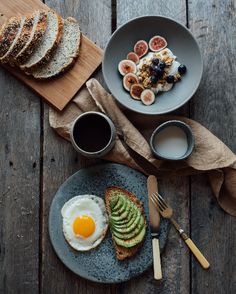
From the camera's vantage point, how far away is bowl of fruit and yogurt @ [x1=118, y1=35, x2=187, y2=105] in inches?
94.0

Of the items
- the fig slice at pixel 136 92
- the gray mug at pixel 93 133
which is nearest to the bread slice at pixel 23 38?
the gray mug at pixel 93 133

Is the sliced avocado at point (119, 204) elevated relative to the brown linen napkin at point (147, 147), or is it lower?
lower

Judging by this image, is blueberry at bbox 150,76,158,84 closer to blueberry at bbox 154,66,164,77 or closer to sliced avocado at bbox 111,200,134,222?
blueberry at bbox 154,66,164,77

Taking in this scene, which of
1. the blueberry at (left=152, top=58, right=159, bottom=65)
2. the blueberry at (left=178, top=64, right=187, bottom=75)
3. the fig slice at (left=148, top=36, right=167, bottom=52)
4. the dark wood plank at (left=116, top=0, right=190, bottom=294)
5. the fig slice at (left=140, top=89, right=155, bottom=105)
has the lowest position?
the dark wood plank at (left=116, top=0, right=190, bottom=294)

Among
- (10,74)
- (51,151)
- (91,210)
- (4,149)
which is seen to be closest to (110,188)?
(91,210)

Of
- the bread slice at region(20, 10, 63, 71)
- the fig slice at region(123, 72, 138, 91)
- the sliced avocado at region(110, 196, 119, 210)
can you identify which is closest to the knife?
the sliced avocado at region(110, 196, 119, 210)

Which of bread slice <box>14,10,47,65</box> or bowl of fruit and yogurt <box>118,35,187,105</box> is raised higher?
bread slice <box>14,10,47,65</box>

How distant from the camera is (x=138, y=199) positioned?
2.36 metres

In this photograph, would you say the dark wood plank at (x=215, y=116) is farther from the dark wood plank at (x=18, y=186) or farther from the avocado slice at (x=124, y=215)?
the dark wood plank at (x=18, y=186)

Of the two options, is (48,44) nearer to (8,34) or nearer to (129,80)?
(8,34)

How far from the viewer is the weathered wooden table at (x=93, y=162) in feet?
7.77

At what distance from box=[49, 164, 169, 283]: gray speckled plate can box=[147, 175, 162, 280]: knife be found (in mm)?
25

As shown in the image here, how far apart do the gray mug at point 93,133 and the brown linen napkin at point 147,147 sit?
0.18ft

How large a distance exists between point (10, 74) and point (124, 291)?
101cm
